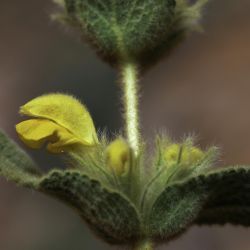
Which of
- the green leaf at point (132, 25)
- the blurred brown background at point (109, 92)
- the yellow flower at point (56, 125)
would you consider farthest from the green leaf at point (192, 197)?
the blurred brown background at point (109, 92)

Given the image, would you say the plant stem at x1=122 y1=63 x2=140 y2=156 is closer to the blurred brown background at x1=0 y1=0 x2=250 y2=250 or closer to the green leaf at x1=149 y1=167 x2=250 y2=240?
the green leaf at x1=149 y1=167 x2=250 y2=240

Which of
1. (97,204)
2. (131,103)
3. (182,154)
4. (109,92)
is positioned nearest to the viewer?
(97,204)

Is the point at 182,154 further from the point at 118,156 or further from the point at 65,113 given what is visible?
the point at 65,113

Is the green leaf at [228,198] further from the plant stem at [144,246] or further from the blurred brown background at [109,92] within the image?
the blurred brown background at [109,92]

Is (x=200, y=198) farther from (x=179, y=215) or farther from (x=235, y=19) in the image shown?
(x=235, y=19)

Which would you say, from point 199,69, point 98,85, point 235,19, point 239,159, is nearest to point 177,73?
point 199,69

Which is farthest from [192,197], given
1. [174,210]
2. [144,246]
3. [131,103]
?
[131,103]
